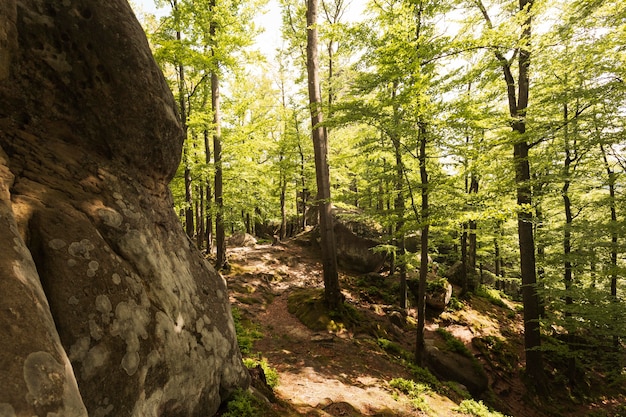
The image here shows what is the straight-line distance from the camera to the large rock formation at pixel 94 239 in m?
2.09

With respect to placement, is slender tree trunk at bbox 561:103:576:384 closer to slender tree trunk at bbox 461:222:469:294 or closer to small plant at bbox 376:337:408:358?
slender tree trunk at bbox 461:222:469:294

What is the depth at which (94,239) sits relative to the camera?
3107 mm

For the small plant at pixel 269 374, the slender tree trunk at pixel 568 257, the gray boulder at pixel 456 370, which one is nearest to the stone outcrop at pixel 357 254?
the gray boulder at pixel 456 370

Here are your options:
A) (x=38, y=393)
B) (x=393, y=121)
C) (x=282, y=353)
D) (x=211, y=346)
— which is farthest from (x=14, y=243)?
(x=393, y=121)

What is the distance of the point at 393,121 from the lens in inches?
331

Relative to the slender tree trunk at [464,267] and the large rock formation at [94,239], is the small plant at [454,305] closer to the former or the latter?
the slender tree trunk at [464,267]

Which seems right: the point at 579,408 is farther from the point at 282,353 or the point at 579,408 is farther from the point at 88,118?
the point at 88,118

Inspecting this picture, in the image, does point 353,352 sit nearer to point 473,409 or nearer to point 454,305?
point 473,409

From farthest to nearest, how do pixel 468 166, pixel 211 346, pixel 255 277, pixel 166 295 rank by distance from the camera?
pixel 255 277 → pixel 468 166 → pixel 211 346 → pixel 166 295

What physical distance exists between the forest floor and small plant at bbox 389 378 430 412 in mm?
37

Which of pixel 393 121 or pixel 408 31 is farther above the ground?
pixel 408 31

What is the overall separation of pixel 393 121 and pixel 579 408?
12.0m

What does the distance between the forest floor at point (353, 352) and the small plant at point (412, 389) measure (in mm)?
37

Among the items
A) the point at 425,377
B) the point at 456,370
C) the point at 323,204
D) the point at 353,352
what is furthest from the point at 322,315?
the point at 456,370
